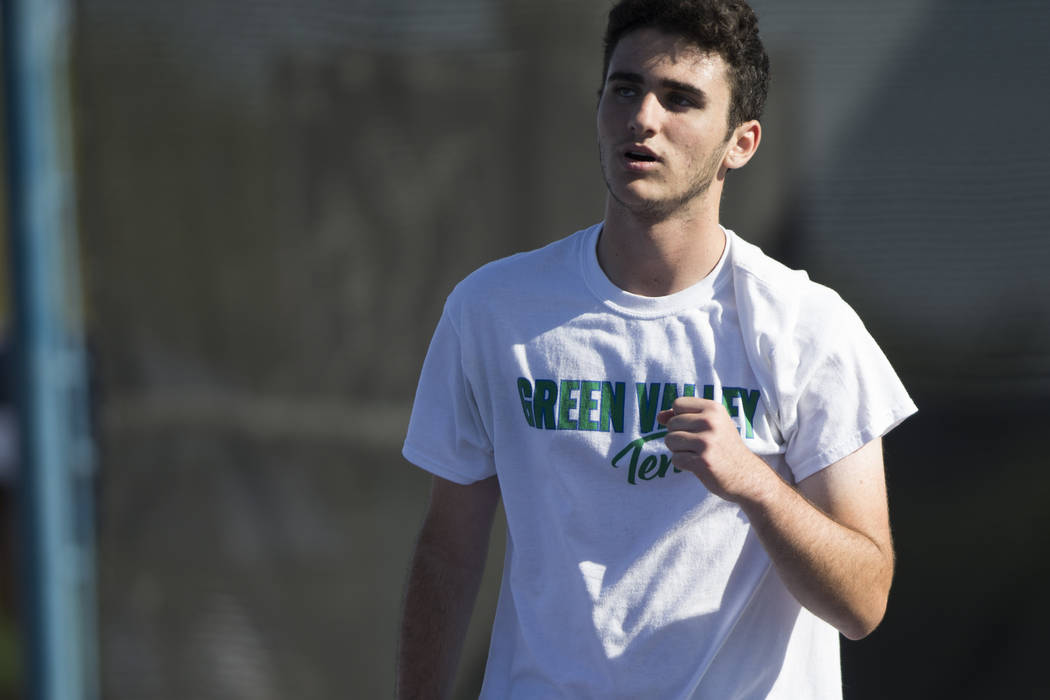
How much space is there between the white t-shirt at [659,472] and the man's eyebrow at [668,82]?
24cm

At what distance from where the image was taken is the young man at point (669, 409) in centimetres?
172

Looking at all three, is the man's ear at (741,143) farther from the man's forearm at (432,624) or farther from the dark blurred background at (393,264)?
the dark blurred background at (393,264)

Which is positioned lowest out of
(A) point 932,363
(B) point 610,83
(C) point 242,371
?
(C) point 242,371

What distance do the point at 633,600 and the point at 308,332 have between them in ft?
5.46

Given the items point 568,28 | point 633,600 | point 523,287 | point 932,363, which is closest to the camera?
point 633,600

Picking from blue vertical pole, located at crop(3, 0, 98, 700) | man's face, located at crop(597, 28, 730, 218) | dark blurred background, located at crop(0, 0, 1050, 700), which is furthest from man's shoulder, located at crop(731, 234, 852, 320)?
blue vertical pole, located at crop(3, 0, 98, 700)

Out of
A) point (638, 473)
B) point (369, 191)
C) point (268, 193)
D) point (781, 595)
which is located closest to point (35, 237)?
point (268, 193)

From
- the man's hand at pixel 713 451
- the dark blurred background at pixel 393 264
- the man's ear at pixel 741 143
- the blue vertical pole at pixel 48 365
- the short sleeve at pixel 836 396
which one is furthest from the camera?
the blue vertical pole at pixel 48 365

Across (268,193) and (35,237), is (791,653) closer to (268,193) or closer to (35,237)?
(268,193)

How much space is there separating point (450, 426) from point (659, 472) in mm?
365

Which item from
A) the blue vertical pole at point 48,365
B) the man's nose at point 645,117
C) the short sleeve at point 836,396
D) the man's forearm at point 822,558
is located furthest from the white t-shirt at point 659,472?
the blue vertical pole at point 48,365

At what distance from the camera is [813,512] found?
1.62 metres

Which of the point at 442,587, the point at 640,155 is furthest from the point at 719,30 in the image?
the point at 442,587

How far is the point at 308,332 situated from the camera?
3.17 m
